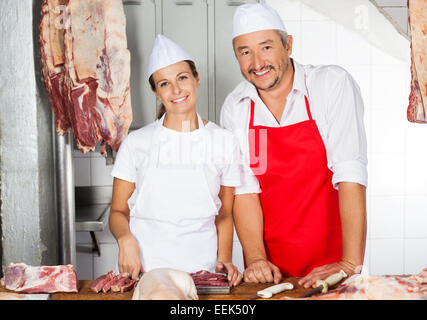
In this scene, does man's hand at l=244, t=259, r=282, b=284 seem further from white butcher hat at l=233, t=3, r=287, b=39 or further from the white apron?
white butcher hat at l=233, t=3, r=287, b=39

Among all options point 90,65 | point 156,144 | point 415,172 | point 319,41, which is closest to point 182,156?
point 156,144

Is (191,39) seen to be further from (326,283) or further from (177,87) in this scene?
(326,283)

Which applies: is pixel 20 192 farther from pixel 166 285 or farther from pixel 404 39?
pixel 404 39

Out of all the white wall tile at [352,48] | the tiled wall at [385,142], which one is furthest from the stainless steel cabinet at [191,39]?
the white wall tile at [352,48]

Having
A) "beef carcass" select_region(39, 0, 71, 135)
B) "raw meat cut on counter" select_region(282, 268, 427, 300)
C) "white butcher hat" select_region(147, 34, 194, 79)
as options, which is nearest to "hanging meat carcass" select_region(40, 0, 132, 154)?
"beef carcass" select_region(39, 0, 71, 135)

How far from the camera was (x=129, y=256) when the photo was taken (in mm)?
1060

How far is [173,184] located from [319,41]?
53cm

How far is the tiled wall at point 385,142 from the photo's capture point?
1.10m

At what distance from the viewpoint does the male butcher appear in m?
1.09

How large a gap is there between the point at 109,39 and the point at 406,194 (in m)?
0.85

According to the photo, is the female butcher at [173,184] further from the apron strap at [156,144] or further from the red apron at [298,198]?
the red apron at [298,198]

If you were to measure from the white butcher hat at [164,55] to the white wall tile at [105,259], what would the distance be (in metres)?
0.61

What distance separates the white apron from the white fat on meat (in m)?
0.26
